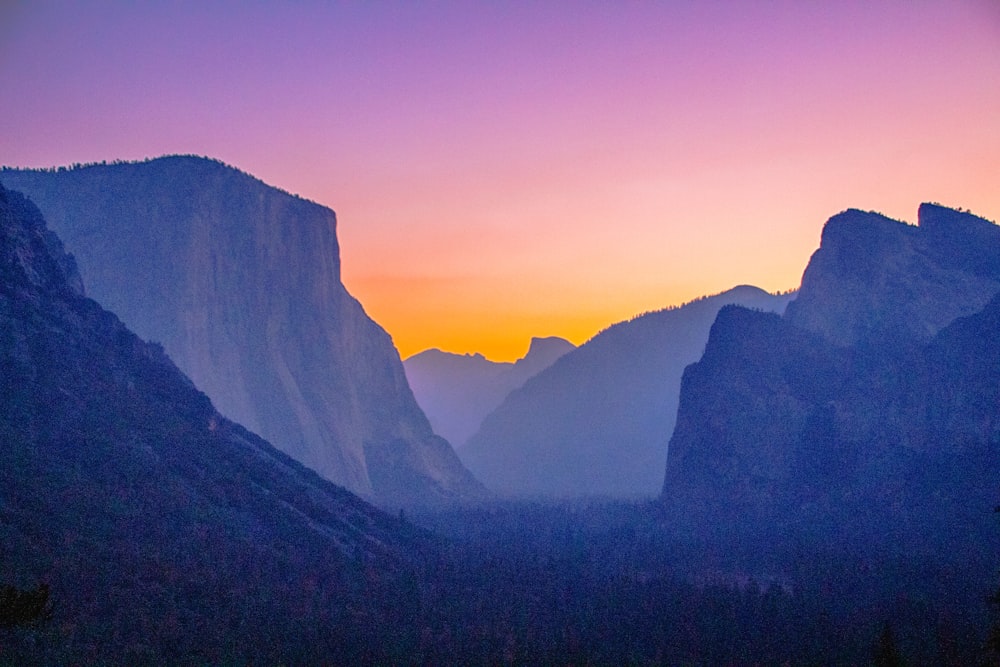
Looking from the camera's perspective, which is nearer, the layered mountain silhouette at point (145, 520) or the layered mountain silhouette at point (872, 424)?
the layered mountain silhouette at point (145, 520)

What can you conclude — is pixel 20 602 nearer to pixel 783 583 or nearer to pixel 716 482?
pixel 783 583

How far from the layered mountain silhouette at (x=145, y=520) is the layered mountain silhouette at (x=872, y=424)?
69007mm

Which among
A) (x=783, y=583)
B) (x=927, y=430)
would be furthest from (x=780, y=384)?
(x=783, y=583)

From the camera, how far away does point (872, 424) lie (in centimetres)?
17500

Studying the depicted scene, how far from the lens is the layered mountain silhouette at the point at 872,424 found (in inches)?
5906

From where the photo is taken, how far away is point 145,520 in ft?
325

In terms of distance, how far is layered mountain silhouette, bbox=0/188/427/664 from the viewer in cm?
8100

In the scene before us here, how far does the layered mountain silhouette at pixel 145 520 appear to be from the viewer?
81.0 metres

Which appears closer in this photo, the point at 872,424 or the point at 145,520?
the point at 145,520

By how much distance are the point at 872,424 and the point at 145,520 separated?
12184cm

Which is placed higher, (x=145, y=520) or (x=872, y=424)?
(x=872, y=424)

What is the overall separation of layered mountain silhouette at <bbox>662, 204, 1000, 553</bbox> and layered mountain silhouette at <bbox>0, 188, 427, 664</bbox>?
→ 226ft

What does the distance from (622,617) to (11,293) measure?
6982 cm

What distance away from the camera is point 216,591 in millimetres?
91875
